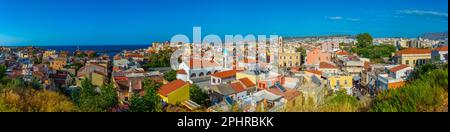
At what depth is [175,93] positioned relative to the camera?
923 centimetres

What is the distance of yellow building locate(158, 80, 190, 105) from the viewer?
29.9ft

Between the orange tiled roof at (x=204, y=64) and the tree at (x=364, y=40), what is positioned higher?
the tree at (x=364, y=40)

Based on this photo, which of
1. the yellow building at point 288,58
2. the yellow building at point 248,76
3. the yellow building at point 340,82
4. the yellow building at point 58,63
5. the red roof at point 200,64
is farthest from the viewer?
the yellow building at point 288,58

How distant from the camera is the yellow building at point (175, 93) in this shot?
359 inches

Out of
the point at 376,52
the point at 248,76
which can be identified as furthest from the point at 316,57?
the point at 248,76

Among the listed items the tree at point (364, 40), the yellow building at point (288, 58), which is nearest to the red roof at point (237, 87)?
the yellow building at point (288, 58)

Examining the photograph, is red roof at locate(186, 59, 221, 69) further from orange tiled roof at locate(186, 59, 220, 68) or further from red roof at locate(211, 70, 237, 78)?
red roof at locate(211, 70, 237, 78)

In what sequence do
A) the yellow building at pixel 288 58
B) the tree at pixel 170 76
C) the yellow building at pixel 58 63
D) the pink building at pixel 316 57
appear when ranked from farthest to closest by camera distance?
the pink building at pixel 316 57 < the yellow building at pixel 288 58 < the yellow building at pixel 58 63 < the tree at pixel 170 76

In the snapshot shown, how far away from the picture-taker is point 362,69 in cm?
1574

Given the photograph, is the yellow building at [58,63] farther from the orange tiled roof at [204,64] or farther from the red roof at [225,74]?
the red roof at [225,74]
